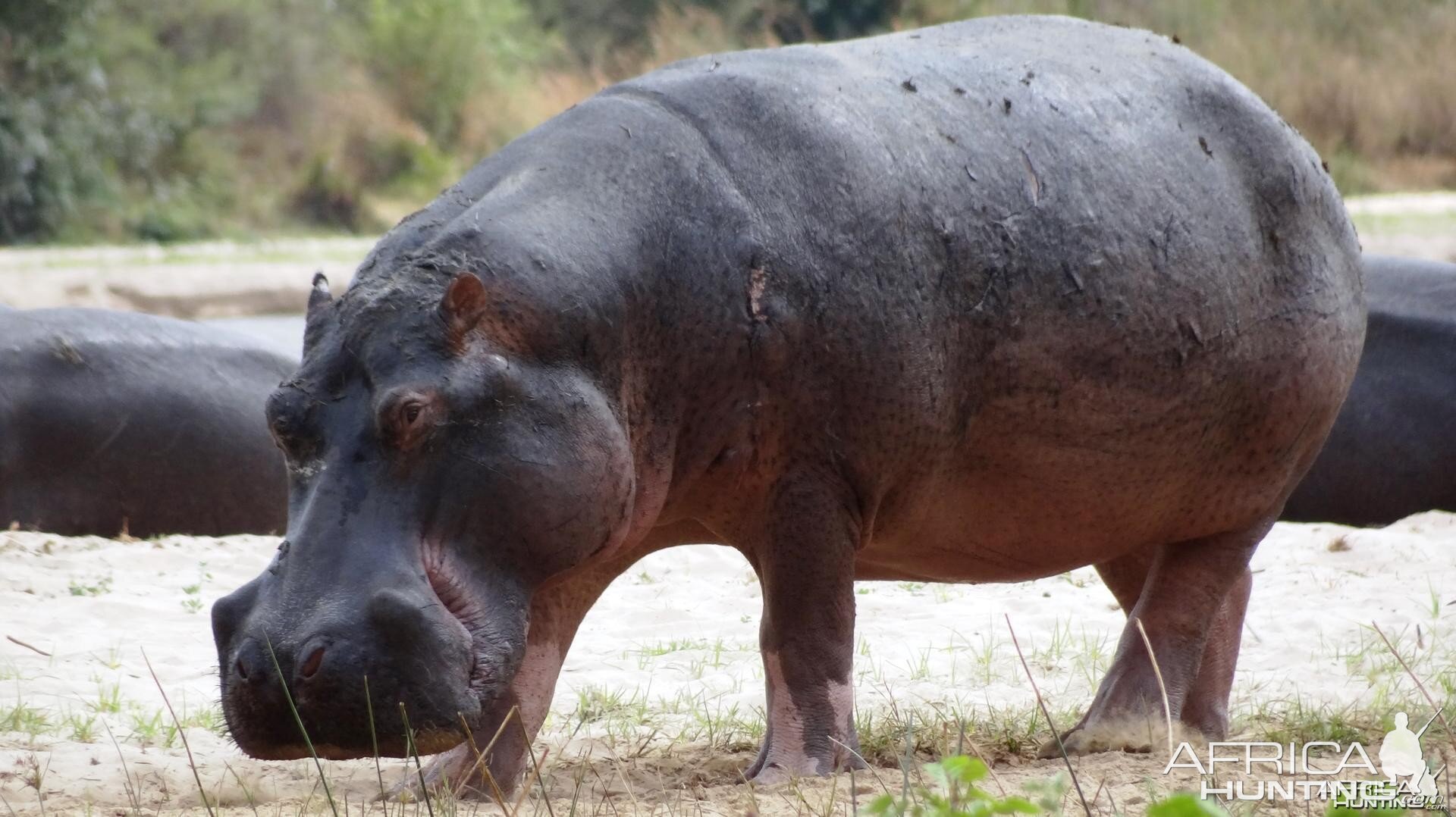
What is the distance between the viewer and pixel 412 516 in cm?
279

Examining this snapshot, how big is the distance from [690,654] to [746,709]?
566 millimetres

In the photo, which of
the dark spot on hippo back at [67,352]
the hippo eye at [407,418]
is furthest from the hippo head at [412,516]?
the dark spot on hippo back at [67,352]

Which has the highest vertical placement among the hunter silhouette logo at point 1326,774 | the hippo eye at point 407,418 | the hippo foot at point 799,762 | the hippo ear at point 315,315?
the hippo ear at point 315,315

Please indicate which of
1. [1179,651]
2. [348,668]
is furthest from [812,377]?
[1179,651]

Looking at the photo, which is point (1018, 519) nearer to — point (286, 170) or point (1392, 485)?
point (1392, 485)

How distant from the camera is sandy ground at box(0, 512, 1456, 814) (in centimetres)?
344

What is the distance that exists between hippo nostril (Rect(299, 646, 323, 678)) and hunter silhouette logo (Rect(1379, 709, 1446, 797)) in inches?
58.2

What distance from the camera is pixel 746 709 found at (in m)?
4.26

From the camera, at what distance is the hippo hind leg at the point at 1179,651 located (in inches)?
146

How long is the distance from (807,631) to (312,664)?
0.90m

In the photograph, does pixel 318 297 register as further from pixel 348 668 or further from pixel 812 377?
pixel 812 377

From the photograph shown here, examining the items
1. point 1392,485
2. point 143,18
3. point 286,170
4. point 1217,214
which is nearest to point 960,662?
point 1217,214

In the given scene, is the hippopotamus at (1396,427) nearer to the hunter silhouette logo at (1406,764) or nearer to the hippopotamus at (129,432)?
the hunter silhouette logo at (1406,764)

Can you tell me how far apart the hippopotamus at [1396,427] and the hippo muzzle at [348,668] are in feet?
13.7
